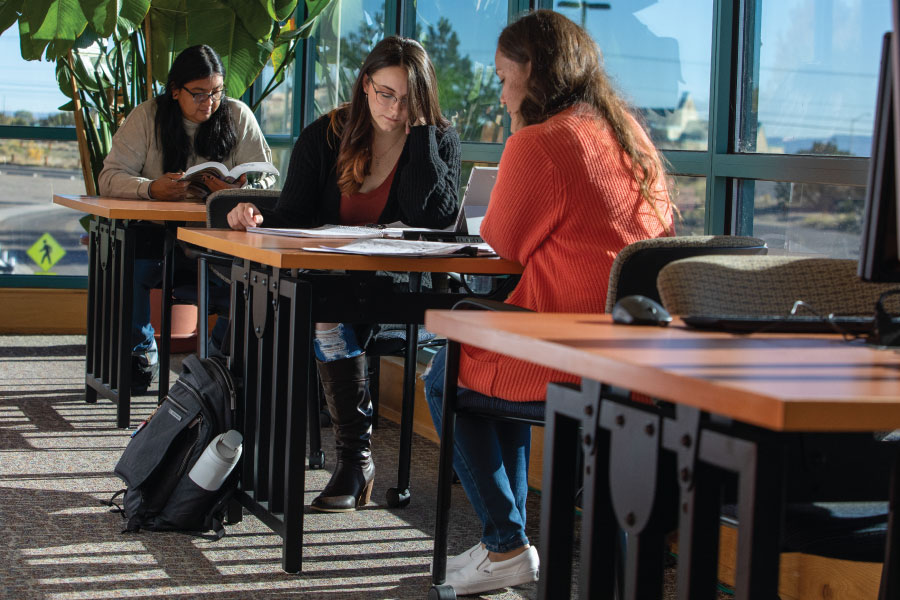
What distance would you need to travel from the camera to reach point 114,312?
3.82 meters

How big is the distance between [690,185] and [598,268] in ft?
3.03

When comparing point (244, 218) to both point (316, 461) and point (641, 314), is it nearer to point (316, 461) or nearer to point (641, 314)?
point (316, 461)

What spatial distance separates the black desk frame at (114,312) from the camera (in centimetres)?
366

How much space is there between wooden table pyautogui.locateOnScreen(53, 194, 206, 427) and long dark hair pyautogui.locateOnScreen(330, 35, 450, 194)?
0.73 metres

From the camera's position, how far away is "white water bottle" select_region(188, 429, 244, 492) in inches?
101

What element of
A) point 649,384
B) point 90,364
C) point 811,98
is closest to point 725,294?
point 649,384

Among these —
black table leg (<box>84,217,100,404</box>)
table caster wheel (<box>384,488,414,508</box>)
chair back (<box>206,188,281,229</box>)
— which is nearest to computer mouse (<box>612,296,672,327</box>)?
table caster wheel (<box>384,488,414,508</box>)

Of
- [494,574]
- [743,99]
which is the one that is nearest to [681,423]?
[494,574]

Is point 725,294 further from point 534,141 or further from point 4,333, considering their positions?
point 4,333

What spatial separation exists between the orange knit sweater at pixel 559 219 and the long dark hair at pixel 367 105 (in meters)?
0.99

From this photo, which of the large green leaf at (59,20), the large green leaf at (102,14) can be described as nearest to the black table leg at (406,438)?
the large green leaf at (102,14)

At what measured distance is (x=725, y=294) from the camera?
1.51m

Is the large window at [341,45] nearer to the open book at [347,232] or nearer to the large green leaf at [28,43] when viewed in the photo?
the large green leaf at [28,43]

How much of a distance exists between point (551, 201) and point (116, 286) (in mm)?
2202
